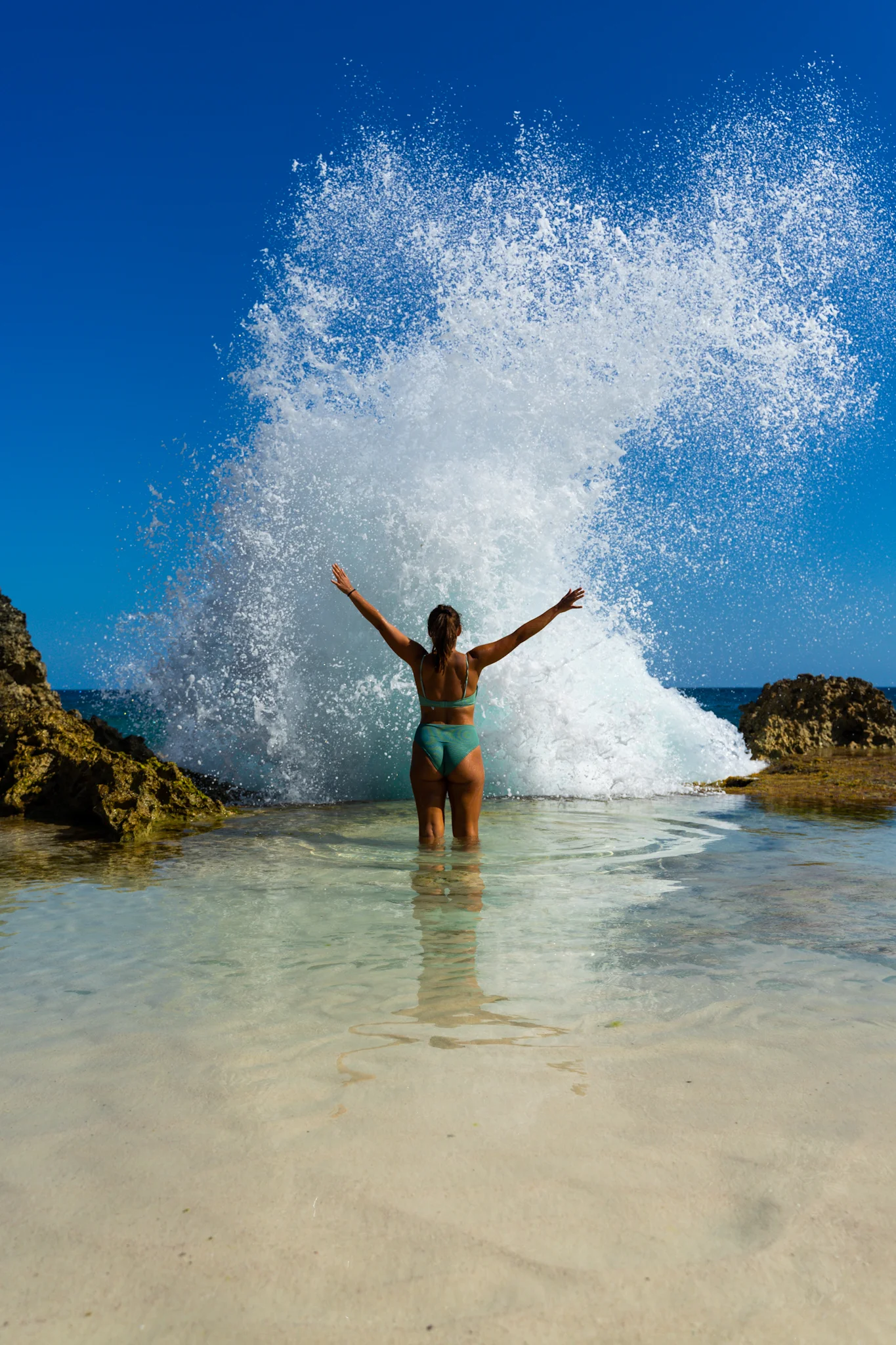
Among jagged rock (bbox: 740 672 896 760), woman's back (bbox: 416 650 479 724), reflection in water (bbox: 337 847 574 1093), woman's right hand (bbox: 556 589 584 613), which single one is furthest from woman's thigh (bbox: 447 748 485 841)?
jagged rock (bbox: 740 672 896 760)

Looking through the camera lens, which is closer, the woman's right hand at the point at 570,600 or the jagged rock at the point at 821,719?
the woman's right hand at the point at 570,600

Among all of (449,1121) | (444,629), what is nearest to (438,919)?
(449,1121)

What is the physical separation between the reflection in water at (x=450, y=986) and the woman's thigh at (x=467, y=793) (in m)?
0.92

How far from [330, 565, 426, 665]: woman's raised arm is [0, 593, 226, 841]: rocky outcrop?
7.87 ft

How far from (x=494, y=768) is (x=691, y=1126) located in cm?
763

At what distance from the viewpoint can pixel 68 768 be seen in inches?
280

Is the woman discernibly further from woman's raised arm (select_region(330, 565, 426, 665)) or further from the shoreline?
the shoreline

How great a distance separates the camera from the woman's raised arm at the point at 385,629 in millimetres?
5555

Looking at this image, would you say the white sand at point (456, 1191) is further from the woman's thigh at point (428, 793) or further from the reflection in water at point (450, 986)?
the woman's thigh at point (428, 793)

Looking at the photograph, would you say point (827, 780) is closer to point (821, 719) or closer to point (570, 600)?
point (821, 719)

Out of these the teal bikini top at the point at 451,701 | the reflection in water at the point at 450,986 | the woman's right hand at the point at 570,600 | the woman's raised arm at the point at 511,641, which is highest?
the woman's right hand at the point at 570,600

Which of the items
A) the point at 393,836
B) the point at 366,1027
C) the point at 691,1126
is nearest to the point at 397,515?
the point at 393,836

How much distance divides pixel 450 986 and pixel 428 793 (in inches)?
111

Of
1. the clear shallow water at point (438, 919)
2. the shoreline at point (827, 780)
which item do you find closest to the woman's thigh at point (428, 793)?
the clear shallow water at point (438, 919)
